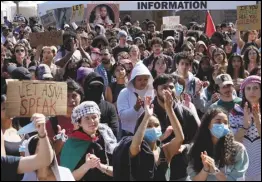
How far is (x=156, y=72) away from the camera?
794 cm

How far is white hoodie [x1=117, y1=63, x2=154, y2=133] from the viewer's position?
602 centimetres

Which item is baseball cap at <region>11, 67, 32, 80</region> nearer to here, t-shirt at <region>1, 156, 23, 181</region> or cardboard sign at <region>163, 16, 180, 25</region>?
t-shirt at <region>1, 156, 23, 181</region>

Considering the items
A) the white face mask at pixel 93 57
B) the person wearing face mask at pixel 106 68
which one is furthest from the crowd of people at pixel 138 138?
the white face mask at pixel 93 57

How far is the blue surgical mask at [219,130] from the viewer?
4.58 meters

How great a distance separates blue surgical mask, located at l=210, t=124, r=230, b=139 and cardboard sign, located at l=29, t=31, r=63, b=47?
179 inches

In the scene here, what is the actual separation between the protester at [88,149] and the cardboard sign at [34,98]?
562mm

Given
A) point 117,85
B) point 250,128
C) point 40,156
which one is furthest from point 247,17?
point 40,156

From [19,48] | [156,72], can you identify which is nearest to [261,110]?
[156,72]

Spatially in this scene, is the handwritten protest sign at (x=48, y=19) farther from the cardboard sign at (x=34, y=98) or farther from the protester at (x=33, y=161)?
the protester at (x=33, y=161)

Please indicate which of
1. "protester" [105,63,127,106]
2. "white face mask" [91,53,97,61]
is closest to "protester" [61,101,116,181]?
"protester" [105,63,127,106]

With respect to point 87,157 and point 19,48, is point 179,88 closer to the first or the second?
point 87,157

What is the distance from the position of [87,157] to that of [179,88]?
1.95 metres

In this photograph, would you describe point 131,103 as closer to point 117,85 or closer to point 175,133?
point 117,85

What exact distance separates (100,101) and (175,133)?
50.4 inches
